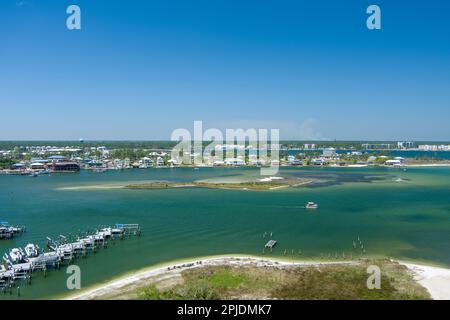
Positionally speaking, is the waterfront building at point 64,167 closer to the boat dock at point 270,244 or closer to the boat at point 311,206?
the boat at point 311,206

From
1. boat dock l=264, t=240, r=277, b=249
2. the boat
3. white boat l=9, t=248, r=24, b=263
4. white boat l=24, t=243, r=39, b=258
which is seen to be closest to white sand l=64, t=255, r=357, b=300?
boat dock l=264, t=240, r=277, b=249

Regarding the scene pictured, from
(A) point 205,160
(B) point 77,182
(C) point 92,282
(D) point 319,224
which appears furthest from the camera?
(A) point 205,160

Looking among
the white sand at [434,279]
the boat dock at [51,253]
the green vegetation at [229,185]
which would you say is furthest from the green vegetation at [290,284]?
the green vegetation at [229,185]

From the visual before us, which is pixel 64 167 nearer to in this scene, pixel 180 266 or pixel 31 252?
pixel 31 252

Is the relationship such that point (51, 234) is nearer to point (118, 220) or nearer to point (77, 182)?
point (118, 220)

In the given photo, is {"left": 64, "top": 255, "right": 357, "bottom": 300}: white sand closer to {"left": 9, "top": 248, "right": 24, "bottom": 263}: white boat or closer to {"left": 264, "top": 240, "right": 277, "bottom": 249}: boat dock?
{"left": 264, "top": 240, "right": 277, "bottom": 249}: boat dock
